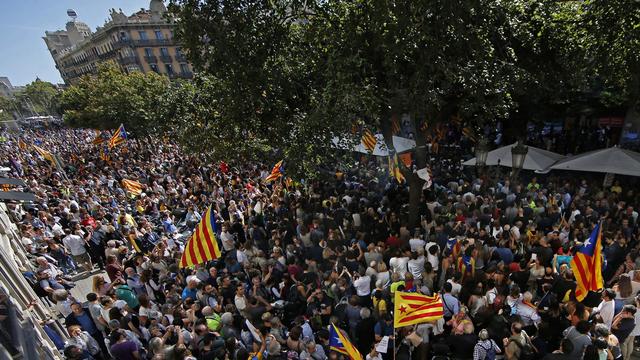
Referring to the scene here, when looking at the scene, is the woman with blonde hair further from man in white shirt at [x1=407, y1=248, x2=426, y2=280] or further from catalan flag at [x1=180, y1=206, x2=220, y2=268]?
man in white shirt at [x1=407, y1=248, x2=426, y2=280]

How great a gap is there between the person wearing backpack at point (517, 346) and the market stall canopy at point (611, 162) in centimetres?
744

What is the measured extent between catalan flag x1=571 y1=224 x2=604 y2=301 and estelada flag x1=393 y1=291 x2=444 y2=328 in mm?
2275

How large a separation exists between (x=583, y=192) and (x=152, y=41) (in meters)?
61.5

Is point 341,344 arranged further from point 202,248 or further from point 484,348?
point 202,248

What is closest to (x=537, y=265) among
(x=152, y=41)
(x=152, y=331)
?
(x=152, y=331)

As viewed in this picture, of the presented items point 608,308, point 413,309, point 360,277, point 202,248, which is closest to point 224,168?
point 202,248

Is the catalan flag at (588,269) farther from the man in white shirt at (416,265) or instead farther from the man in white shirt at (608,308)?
the man in white shirt at (416,265)

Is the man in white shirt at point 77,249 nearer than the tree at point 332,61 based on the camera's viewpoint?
No

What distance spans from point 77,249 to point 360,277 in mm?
8919

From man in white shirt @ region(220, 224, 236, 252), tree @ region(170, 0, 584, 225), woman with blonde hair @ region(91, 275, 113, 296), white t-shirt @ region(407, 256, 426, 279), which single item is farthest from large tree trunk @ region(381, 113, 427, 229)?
woman with blonde hair @ region(91, 275, 113, 296)

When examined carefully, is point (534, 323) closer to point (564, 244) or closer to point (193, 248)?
point (564, 244)

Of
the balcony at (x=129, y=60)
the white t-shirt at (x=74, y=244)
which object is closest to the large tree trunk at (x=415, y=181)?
the white t-shirt at (x=74, y=244)

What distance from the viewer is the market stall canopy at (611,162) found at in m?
9.64

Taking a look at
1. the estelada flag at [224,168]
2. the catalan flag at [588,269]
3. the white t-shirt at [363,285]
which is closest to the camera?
the catalan flag at [588,269]
